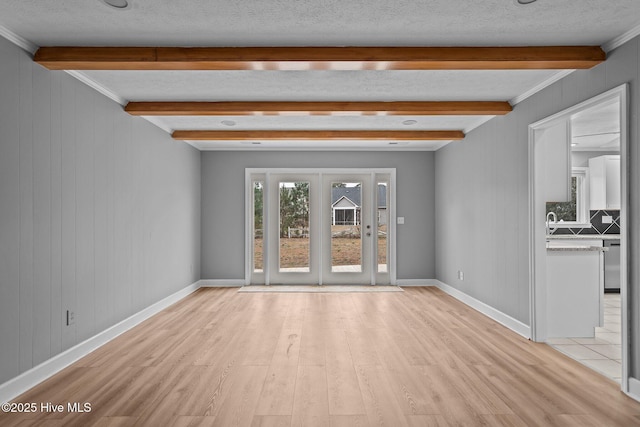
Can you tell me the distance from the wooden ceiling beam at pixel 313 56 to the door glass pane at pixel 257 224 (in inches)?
165

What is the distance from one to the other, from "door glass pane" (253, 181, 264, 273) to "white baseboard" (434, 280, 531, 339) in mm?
3248

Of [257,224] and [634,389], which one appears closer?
[634,389]

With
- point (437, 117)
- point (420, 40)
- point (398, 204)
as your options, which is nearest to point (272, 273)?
Result: point (398, 204)

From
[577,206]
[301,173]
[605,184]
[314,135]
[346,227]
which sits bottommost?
[346,227]

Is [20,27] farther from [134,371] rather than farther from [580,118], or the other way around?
[580,118]

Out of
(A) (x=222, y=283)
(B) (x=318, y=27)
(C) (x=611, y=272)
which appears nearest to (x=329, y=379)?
(B) (x=318, y=27)

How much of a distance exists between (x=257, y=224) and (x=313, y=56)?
450 centimetres

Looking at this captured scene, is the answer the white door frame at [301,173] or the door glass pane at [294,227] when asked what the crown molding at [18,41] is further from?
the door glass pane at [294,227]

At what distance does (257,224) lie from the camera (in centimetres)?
A: 711

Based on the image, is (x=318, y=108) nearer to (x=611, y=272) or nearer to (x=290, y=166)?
(x=290, y=166)

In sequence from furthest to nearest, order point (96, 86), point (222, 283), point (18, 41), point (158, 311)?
point (222, 283)
point (158, 311)
point (96, 86)
point (18, 41)

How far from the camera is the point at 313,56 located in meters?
2.96

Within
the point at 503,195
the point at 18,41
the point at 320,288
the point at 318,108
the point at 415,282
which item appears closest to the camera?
the point at 18,41

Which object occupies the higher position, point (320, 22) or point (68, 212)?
point (320, 22)
